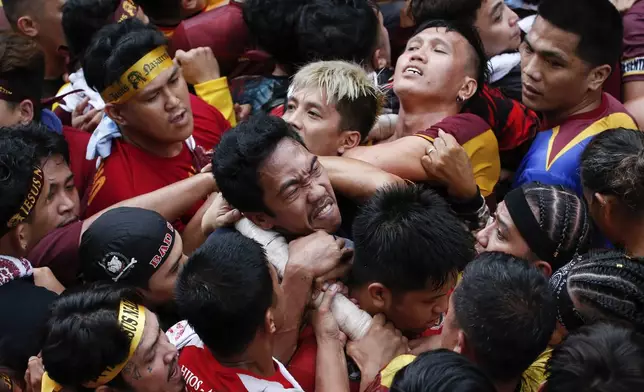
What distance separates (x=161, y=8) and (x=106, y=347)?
111 inches

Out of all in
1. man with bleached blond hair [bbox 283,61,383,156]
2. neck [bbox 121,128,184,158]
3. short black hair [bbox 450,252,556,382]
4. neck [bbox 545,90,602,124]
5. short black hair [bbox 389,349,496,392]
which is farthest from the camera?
neck [bbox 121,128,184,158]

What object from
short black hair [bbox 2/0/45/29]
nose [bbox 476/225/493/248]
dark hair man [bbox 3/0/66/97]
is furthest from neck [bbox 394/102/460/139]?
short black hair [bbox 2/0/45/29]

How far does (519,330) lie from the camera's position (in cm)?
250

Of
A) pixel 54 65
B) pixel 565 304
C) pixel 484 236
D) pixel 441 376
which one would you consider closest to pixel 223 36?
pixel 54 65

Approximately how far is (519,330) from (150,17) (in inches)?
130

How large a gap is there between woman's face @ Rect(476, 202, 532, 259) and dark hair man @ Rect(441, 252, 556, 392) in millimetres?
489

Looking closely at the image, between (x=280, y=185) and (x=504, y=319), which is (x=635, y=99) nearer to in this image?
(x=280, y=185)

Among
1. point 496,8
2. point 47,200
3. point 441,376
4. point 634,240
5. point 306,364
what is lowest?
point 47,200

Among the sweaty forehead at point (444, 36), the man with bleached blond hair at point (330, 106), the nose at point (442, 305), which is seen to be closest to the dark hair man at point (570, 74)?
the sweaty forehead at point (444, 36)

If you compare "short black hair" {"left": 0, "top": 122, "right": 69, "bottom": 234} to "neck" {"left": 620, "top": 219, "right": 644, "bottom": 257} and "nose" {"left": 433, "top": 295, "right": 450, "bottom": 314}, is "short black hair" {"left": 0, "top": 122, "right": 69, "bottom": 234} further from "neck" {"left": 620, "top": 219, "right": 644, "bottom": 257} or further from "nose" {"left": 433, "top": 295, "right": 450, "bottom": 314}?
"neck" {"left": 620, "top": 219, "right": 644, "bottom": 257}

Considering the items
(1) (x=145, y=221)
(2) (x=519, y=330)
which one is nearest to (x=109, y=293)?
(1) (x=145, y=221)

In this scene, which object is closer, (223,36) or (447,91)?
(447,91)

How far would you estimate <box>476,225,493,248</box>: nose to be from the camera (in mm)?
3314

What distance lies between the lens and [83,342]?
260cm
